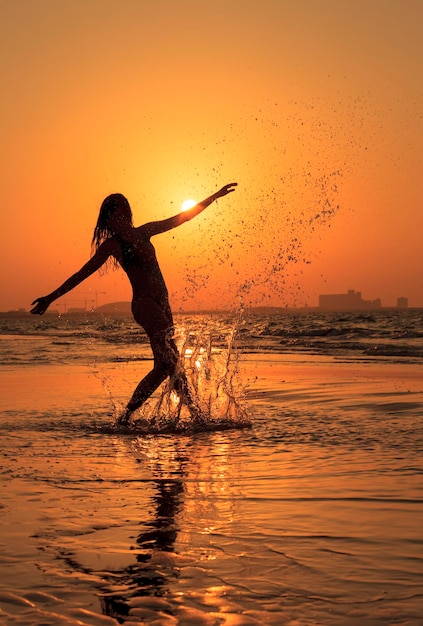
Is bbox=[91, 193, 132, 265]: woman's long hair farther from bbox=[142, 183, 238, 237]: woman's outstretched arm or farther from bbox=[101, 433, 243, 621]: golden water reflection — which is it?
bbox=[101, 433, 243, 621]: golden water reflection

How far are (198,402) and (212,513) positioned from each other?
4.25 meters

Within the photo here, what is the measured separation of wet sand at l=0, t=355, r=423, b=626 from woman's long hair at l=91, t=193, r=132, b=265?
5.86 ft

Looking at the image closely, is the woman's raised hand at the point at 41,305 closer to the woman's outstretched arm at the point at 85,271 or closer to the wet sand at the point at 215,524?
the woman's outstretched arm at the point at 85,271

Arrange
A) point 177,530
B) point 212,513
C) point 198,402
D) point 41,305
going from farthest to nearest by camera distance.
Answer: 1. point 198,402
2. point 41,305
3. point 212,513
4. point 177,530

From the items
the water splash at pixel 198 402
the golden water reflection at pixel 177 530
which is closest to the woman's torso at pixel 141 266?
the water splash at pixel 198 402

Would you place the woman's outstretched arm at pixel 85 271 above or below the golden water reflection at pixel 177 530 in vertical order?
above

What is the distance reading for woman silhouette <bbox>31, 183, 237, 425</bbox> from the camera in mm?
8289

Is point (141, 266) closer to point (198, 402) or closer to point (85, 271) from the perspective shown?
point (85, 271)

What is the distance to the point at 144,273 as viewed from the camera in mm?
8484

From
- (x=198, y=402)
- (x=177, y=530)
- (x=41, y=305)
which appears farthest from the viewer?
(x=198, y=402)

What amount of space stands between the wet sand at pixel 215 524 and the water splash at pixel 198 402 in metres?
0.41

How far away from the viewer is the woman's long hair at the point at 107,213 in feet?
27.2

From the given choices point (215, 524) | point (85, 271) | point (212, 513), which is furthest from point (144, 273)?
point (215, 524)

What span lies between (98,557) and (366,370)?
1260 centimetres
